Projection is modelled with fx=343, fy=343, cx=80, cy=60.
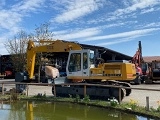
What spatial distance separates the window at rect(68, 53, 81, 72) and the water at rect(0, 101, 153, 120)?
10.2 feet

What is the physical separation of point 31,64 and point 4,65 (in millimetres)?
37391

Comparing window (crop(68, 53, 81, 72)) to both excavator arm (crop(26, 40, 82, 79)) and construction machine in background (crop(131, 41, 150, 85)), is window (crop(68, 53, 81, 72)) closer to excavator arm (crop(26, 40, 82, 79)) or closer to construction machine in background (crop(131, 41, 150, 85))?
excavator arm (crop(26, 40, 82, 79))

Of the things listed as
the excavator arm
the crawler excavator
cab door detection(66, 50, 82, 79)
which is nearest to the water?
the crawler excavator

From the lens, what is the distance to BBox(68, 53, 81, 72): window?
21.5 m

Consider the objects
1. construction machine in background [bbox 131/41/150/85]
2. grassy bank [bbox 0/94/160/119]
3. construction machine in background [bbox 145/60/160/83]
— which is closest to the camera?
grassy bank [bbox 0/94/160/119]

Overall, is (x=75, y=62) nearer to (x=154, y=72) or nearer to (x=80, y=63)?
(x=80, y=63)

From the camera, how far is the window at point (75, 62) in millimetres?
21453

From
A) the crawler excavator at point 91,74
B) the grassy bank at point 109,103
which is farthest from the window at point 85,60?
the grassy bank at point 109,103

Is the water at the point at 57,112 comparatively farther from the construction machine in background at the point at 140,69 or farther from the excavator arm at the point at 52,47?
the construction machine in background at the point at 140,69

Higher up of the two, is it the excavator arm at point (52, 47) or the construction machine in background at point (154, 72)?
the excavator arm at point (52, 47)

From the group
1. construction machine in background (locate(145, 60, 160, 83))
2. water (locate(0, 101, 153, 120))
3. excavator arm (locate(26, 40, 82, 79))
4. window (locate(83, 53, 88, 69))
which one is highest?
excavator arm (locate(26, 40, 82, 79))

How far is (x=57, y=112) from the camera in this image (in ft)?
53.2

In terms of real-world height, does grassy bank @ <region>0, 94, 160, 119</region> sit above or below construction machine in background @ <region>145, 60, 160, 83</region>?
below

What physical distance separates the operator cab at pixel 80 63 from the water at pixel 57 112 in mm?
2956
